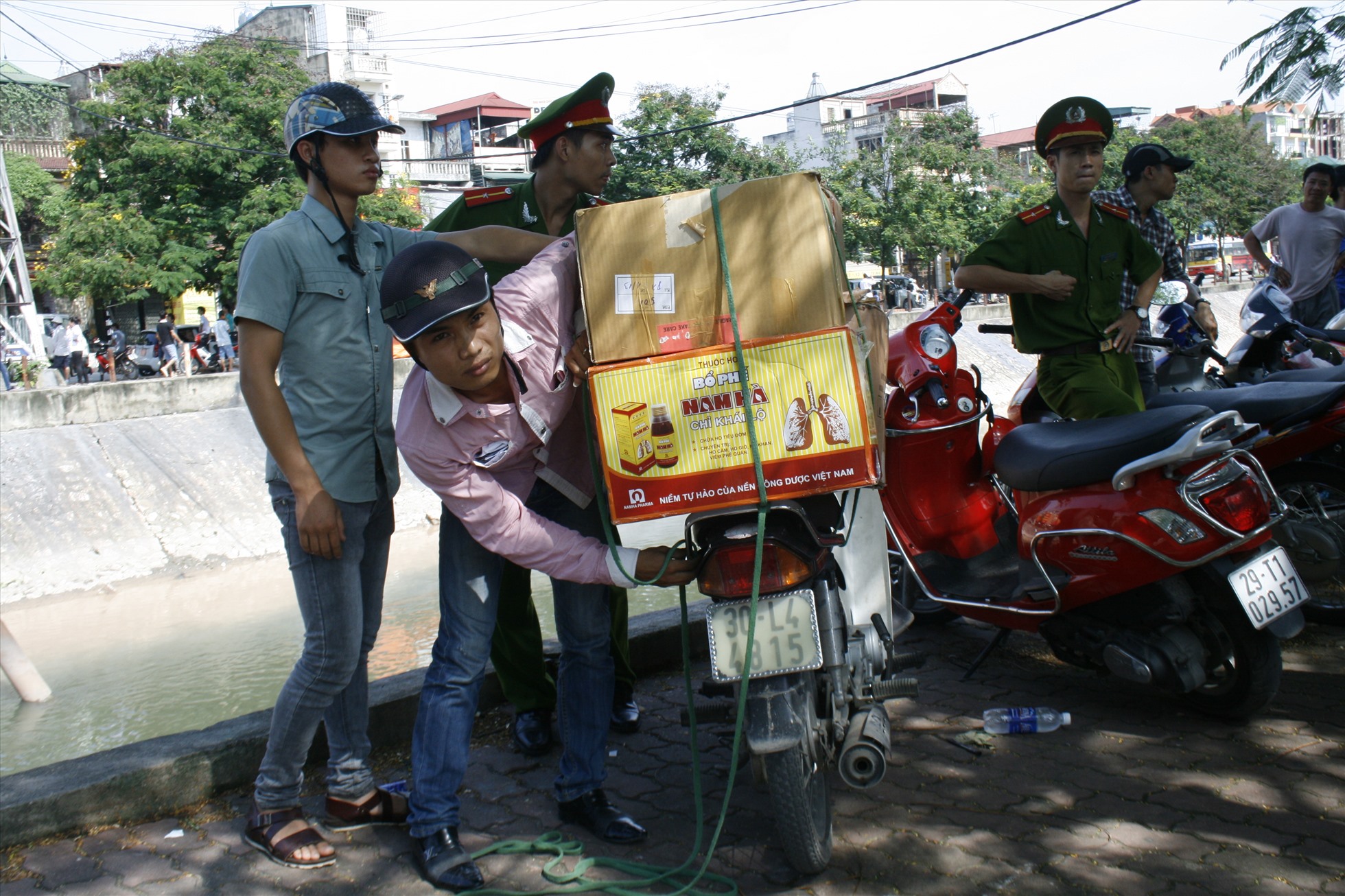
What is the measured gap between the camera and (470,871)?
8.66 feet

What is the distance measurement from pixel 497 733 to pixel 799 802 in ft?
5.07

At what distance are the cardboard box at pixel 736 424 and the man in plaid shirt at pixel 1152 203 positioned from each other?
9.71 ft

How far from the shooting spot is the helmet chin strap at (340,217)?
2822 mm

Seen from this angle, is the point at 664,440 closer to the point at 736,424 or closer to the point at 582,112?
→ the point at 736,424

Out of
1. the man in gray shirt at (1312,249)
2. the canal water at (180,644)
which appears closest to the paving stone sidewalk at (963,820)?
the canal water at (180,644)

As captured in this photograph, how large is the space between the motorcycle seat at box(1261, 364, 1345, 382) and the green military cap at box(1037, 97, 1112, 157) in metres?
1.25

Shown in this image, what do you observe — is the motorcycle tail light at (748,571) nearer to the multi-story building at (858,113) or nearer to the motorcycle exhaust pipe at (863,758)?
the motorcycle exhaust pipe at (863,758)

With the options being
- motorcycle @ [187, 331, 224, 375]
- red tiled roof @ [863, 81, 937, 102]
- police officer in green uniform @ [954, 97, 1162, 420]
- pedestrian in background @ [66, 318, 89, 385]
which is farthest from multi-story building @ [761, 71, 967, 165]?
police officer in green uniform @ [954, 97, 1162, 420]

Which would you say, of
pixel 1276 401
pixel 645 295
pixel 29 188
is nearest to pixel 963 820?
pixel 645 295

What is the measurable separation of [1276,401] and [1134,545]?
1242 mm

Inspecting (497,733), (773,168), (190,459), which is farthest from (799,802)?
(773,168)

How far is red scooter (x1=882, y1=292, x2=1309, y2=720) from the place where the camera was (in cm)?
313

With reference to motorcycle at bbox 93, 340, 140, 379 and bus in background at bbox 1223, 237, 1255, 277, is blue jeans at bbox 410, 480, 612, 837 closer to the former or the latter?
motorcycle at bbox 93, 340, 140, 379

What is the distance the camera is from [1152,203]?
511 centimetres
